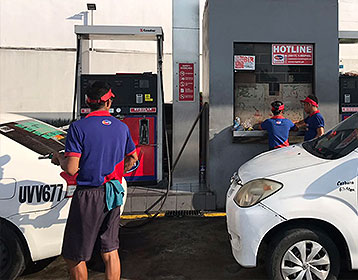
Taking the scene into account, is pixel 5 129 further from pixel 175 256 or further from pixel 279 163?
pixel 279 163

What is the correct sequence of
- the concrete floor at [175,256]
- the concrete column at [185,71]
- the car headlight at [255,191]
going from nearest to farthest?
the car headlight at [255,191] < the concrete floor at [175,256] < the concrete column at [185,71]

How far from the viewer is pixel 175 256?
375 centimetres

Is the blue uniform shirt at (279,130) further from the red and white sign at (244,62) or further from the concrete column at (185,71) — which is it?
the concrete column at (185,71)

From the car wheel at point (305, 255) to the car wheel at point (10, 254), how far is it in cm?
227

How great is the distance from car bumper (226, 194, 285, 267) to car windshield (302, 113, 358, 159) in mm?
769

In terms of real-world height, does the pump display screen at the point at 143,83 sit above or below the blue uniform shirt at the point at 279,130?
above

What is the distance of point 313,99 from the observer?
499cm

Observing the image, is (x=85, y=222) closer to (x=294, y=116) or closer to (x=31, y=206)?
(x=31, y=206)

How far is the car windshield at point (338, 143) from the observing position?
115 inches

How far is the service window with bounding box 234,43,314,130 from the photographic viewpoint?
5.50m

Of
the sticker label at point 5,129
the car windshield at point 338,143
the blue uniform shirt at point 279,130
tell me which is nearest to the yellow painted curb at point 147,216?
the blue uniform shirt at point 279,130

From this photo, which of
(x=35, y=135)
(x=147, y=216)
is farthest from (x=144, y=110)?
(x=35, y=135)

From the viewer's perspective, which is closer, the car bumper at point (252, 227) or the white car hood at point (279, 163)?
the car bumper at point (252, 227)

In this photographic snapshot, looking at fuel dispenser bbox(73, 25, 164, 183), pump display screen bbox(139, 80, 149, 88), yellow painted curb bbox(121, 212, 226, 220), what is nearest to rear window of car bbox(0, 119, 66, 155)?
yellow painted curb bbox(121, 212, 226, 220)
